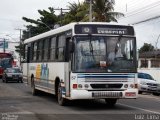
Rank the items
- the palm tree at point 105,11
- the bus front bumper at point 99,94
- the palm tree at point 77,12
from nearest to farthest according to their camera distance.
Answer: the bus front bumper at point 99,94 → the palm tree at point 105,11 → the palm tree at point 77,12

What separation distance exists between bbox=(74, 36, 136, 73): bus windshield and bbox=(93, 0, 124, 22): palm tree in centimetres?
2670

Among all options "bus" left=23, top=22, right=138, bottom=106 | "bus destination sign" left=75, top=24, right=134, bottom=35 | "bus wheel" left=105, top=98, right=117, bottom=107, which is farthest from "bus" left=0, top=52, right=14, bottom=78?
"bus destination sign" left=75, top=24, right=134, bottom=35

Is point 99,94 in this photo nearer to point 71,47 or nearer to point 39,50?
point 71,47

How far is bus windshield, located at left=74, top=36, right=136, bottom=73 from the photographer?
17.3 metres

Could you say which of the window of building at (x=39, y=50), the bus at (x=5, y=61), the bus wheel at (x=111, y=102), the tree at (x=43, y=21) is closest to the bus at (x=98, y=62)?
the bus wheel at (x=111, y=102)

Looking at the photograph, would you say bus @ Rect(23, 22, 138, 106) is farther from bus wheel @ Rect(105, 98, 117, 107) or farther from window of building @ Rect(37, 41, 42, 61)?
window of building @ Rect(37, 41, 42, 61)

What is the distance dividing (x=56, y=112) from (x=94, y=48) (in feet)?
9.00

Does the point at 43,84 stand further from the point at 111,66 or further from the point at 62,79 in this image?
the point at 111,66

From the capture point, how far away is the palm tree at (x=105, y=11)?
44406 millimetres

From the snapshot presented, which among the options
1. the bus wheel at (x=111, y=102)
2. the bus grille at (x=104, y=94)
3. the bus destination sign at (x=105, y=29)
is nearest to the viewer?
the bus grille at (x=104, y=94)

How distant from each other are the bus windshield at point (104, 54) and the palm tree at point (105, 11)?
26698 mm

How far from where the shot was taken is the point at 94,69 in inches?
682

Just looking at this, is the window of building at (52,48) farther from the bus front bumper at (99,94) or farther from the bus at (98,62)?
the bus front bumper at (99,94)

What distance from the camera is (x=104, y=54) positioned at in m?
17.5
